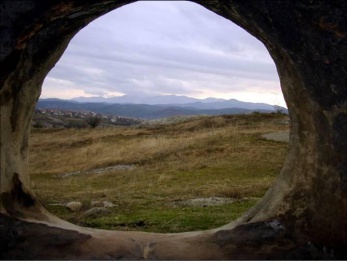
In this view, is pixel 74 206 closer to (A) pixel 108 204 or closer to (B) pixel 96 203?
(B) pixel 96 203

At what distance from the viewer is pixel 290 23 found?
19.8 feet

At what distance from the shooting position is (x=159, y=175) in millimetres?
23016

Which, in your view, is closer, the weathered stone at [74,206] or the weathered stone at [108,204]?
the weathered stone at [74,206]

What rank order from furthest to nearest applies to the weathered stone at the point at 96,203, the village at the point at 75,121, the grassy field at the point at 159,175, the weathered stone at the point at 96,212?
the village at the point at 75,121 < the weathered stone at the point at 96,203 < the weathered stone at the point at 96,212 < the grassy field at the point at 159,175

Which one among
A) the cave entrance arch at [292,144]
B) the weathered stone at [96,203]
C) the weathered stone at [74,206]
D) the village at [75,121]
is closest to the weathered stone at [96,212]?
the weathered stone at [74,206]

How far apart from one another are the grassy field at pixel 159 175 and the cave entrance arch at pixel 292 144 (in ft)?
16.2

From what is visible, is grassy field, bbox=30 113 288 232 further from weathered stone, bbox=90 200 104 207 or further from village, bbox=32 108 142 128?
village, bbox=32 108 142 128

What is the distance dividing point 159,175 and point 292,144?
16219mm

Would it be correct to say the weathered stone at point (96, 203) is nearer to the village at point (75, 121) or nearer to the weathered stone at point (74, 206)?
the weathered stone at point (74, 206)

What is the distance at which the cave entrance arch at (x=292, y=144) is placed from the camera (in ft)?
19.5

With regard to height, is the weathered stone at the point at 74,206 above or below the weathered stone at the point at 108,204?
below

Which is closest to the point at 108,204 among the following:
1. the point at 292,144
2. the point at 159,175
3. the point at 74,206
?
the point at 74,206

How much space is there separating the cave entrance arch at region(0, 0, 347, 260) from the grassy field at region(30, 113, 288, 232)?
4938 millimetres

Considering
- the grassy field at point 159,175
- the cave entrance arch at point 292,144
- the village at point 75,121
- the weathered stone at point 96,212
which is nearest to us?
the cave entrance arch at point 292,144
